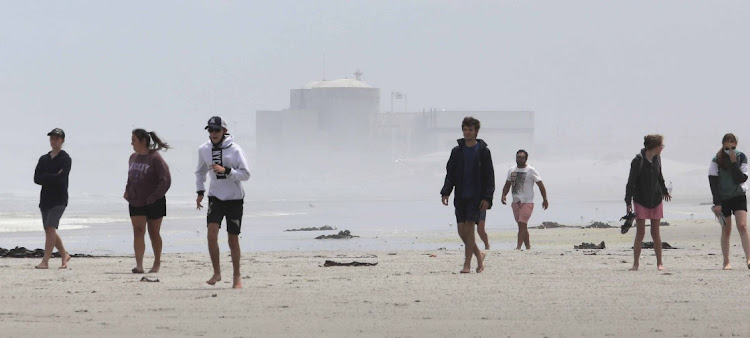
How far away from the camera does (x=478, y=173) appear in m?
11.4

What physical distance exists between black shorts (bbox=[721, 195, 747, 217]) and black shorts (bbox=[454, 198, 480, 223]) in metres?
2.18

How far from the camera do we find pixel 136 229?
11.8 metres

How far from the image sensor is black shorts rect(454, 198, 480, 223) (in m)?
11.4

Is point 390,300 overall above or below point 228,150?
below

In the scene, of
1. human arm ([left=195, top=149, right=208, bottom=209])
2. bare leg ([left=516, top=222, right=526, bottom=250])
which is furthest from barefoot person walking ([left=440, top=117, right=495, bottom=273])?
bare leg ([left=516, top=222, right=526, bottom=250])

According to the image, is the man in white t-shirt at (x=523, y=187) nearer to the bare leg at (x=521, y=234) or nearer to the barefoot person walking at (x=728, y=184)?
the bare leg at (x=521, y=234)

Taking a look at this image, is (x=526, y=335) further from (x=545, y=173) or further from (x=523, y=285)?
(x=545, y=173)

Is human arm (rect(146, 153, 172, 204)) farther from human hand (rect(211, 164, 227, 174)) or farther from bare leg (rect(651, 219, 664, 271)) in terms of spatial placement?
bare leg (rect(651, 219, 664, 271))

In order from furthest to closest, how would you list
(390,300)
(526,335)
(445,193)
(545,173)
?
(545,173) < (445,193) < (390,300) < (526,335)

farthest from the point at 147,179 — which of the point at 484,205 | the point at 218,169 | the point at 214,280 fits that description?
the point at 484,205

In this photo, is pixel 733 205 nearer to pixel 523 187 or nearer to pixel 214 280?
pixel 523 187

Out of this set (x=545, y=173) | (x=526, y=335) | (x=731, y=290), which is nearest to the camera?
(x=526, y=335)

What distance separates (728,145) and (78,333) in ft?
20.9

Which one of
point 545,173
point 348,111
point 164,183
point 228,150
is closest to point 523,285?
point 228,150
